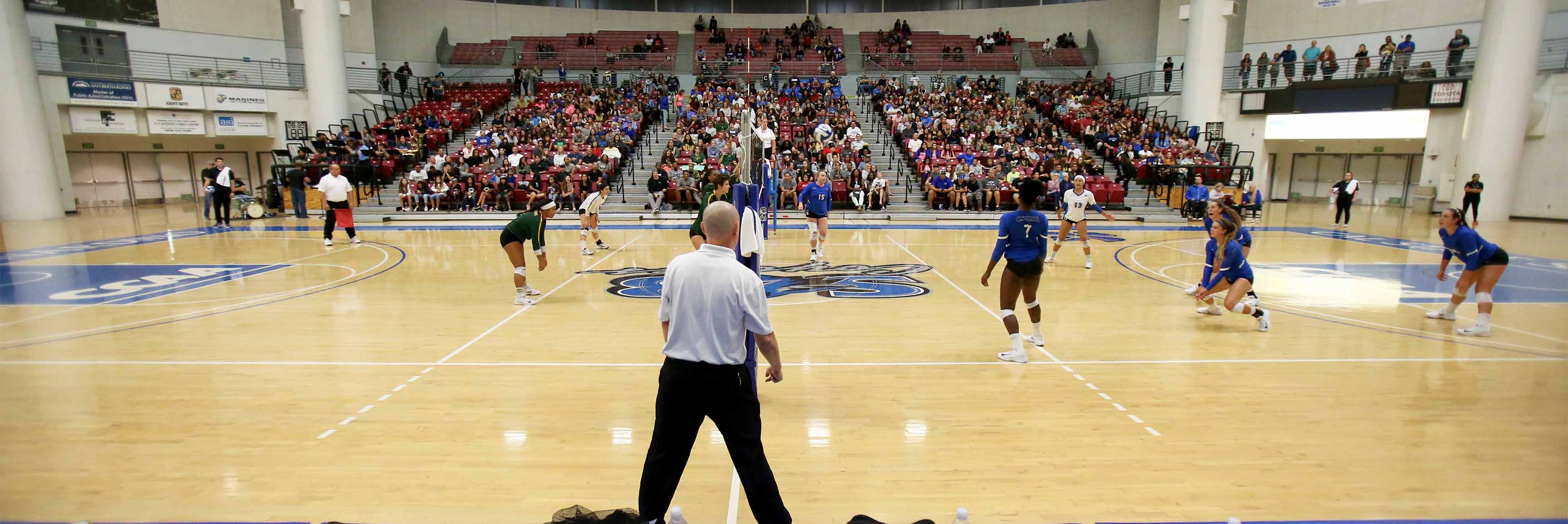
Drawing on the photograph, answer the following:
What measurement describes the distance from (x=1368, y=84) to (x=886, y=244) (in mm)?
20059

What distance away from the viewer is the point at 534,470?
447cm

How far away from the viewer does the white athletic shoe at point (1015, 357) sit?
22.5 ft

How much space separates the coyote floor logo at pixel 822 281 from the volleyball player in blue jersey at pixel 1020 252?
3.10 m

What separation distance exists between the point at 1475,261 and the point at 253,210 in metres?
25.9

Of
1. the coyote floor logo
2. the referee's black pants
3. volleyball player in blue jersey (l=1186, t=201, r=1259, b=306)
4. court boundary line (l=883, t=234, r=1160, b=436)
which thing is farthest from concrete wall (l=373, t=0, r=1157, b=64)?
the referee's black pants

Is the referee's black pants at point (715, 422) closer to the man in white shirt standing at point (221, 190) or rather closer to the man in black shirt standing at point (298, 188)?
the man in white shirt standing at point (221, 190)

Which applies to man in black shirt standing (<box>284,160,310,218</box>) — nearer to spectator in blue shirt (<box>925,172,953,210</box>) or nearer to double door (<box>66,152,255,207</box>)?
double door (<box>66,152,255,207</box>)

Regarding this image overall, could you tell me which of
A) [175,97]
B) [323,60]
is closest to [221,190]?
[175,97]

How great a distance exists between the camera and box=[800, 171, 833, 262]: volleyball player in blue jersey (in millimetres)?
12820

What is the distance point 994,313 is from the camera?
8.97 metres

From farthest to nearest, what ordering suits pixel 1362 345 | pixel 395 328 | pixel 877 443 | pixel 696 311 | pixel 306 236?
pixel 306 236 → pixel 395 328 → pixel 1362 345 → pixel 877 443 → pixel 696 311

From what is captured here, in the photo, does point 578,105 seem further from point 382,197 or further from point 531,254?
point 531,254

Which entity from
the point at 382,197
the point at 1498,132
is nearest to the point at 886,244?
the point at 382,197

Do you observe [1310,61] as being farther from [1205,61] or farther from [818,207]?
[818,207]
